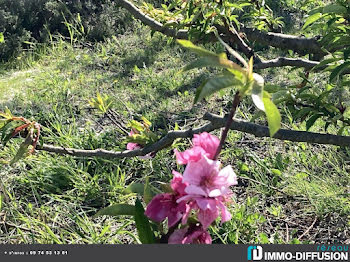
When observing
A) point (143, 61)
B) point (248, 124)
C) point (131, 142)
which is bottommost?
point (143, 61)

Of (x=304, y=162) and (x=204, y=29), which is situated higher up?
(x=204, y=29)

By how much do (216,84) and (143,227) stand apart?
1.22ft

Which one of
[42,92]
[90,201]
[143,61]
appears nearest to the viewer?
[90,201]

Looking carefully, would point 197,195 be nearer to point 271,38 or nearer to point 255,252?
point 255,252

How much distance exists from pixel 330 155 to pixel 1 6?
3767 mm

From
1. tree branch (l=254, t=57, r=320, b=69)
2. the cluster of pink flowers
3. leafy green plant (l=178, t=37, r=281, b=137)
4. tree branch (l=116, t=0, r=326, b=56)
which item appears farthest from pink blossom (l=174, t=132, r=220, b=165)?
tree branch (l=116, t=0, r=326, b=56)

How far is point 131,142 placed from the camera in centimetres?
199

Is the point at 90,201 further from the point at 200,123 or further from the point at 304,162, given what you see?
the point at 304,162

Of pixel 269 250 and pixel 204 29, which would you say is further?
pixel 204 29

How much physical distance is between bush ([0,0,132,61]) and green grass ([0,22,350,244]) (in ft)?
2.84

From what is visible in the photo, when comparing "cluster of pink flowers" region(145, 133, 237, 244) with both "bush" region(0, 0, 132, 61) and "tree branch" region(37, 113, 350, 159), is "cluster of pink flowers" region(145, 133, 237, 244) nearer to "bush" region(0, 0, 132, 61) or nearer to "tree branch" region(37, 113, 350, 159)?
"tree branch" region(37, 113, 350, 159)

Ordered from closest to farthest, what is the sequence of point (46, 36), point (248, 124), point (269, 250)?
point (269, 250)
point (248, 124)
point (46, 36)

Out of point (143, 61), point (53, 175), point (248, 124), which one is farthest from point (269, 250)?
point (143, 61)

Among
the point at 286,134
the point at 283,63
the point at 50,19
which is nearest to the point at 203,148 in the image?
the point at 286,134
